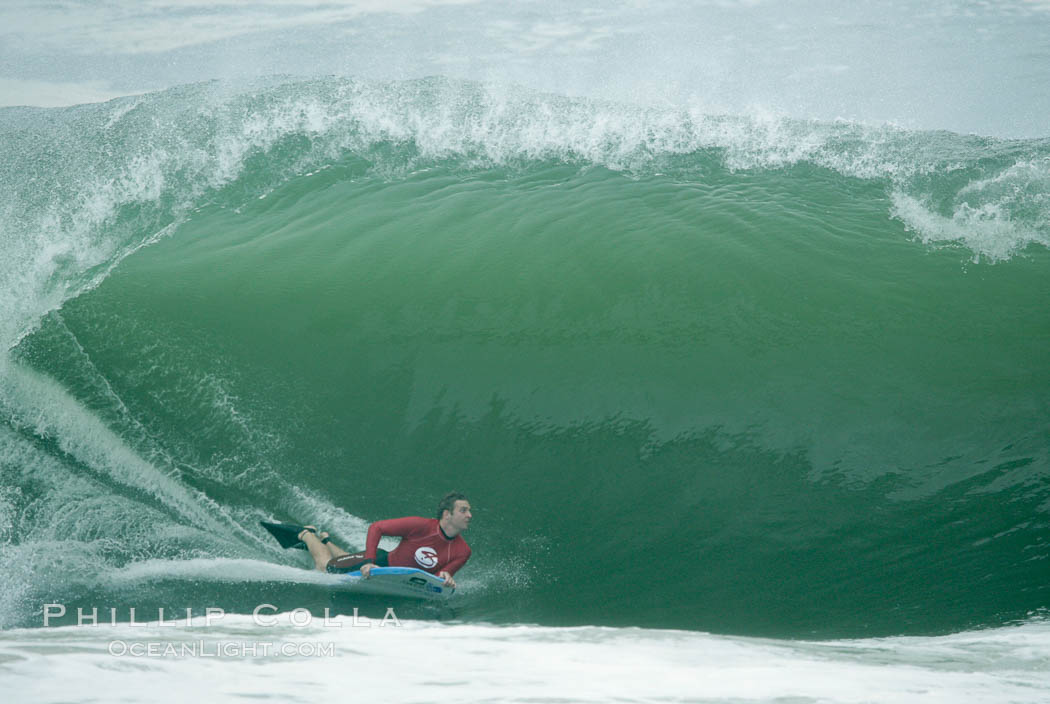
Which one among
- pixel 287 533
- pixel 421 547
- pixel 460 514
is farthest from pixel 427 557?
pixel 287 533

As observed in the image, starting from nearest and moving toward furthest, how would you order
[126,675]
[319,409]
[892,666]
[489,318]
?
[126,675] → [892,666] → [319,409] → [489,318]

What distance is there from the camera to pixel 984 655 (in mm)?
3057

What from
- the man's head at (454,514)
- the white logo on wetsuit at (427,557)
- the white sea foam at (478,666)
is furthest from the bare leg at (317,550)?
the white sea foam at (478,666)

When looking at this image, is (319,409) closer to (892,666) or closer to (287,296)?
(287,296)

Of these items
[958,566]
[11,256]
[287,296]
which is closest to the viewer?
[958,566]

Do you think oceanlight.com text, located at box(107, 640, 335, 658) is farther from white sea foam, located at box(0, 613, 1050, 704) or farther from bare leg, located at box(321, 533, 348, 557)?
bare leg, located at box(321, 533, 348, 557)

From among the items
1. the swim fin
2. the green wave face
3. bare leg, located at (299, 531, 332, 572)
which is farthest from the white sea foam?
the swim fin

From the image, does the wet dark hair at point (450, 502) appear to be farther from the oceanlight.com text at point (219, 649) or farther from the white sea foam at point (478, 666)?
the oceanlight.com text at point (219, 649)

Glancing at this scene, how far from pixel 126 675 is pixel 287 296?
5.35m

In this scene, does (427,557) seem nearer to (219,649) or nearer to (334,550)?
(334,550)

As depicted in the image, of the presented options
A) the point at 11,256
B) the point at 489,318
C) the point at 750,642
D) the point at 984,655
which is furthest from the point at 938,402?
the point at 11,256

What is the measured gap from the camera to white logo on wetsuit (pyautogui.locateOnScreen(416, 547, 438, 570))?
4.48m

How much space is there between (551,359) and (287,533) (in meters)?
2.38

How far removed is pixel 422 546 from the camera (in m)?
4.52
